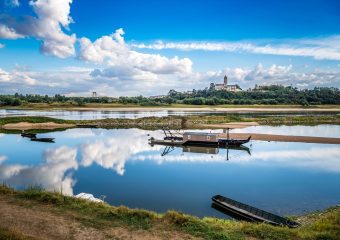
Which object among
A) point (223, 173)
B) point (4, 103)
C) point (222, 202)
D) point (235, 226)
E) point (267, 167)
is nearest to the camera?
point (235, 226)

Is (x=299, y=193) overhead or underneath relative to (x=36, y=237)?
underneath

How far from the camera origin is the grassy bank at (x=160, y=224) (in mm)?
14430

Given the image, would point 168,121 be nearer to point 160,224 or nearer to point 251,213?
point 251,213

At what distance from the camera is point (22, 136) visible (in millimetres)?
61000

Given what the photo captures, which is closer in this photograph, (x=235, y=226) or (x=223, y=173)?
(x=235, y=226)

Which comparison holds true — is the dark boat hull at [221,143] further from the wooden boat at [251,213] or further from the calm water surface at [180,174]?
the wooden boat at [251,213]

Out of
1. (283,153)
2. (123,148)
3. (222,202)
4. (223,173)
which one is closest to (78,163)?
(123,148)

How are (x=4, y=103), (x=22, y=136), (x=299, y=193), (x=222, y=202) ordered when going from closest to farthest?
(x=222, y=202), (x=299, y=193), (x=22, y=136), (x=4, y=103)

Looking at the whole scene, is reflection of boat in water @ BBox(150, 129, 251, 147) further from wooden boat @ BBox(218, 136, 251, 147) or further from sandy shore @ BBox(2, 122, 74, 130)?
sandy shore @ BBox(2, 122, 74, 130)

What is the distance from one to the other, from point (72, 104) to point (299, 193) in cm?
16206

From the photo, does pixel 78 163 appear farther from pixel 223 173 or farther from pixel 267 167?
pixel 267 167

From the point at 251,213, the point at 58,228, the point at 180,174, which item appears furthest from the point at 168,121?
the point at 58,228

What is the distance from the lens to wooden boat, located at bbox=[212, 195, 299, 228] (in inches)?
682

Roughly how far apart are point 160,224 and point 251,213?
263 inches
